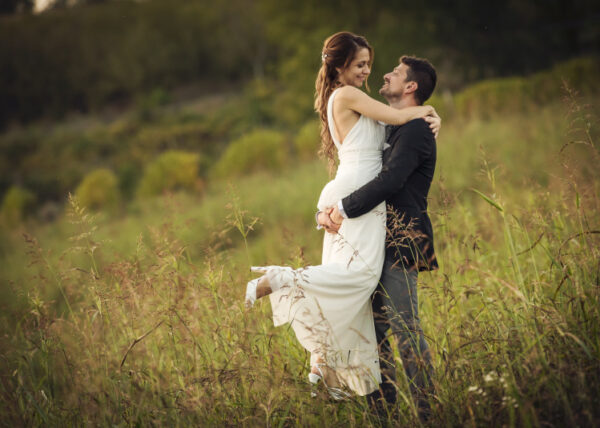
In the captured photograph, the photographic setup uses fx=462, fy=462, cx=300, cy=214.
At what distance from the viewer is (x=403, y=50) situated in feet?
55.4

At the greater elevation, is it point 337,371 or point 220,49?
point 220,49

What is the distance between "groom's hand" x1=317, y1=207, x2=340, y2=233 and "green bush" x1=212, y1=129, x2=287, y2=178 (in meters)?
12.7

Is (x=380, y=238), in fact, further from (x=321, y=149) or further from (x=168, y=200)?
(x=168, y=200)

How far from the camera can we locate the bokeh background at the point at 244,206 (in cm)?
221

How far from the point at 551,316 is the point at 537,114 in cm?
951

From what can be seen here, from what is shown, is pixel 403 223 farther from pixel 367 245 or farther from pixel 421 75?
pixel 421 75

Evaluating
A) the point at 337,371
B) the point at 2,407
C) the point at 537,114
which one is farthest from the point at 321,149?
the point at 537,114

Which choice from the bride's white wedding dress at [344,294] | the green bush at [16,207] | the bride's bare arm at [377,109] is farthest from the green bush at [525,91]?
the green bush at [16,207]

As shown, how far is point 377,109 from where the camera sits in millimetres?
2594

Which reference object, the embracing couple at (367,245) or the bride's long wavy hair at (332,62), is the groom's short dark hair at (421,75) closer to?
the embracing couple at (367,245)

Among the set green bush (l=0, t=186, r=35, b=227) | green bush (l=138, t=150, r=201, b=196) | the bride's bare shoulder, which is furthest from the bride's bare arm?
green bush (l=0, t=186, r=35, b=227)

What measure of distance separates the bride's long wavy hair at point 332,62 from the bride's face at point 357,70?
0.07 feet

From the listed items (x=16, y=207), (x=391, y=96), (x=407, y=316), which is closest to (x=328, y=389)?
(x=407, y=316)

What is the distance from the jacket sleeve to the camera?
2.41 metres
